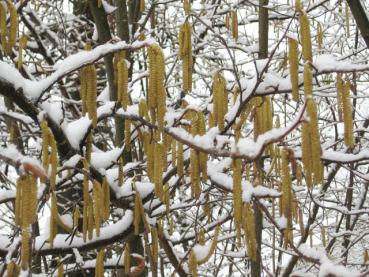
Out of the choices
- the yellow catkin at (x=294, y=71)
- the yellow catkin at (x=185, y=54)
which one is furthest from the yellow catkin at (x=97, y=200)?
the yellow catkin at (x=294, y=71)

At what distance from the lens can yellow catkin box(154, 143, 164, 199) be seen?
196 centimetres

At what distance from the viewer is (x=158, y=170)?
1.98m

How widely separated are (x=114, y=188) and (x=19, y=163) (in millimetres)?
1232

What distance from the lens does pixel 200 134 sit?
6.95ft

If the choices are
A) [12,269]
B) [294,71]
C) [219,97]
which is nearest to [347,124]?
[294,71]

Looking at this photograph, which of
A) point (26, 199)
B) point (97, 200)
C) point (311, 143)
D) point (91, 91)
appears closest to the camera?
point (26, 199)

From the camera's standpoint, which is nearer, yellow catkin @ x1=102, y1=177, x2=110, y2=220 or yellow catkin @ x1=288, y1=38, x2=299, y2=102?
yellow catkin @ x1=288, y1=38, x2=299, y2=102

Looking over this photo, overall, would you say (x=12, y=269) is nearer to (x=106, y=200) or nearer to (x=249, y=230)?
(x=106, y=200)

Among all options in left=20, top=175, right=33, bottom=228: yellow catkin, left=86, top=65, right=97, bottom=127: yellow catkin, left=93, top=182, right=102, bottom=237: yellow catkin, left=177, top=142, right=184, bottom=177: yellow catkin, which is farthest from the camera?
left=177, top=142, right=184, bottom=177: yellow catkin

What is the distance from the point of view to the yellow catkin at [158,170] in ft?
6.43

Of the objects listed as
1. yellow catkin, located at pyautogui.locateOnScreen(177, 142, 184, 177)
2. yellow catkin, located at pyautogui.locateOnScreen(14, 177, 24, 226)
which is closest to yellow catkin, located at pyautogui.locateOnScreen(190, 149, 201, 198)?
yellow catkin, located at pyautogui.locateOnScreen(177, 142, 184, 177)

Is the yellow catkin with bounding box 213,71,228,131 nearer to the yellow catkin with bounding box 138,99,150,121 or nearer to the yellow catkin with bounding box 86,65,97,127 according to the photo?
the yellow catkin with bounding box 138,99,150,121

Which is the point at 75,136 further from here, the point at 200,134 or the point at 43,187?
the point at 200,134

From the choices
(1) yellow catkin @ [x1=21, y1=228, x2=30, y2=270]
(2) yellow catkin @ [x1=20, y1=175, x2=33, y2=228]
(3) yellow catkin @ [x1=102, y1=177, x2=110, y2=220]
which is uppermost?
(3) yellow catkin @ [x1=102, y1=177, x2=110, y2=220]
